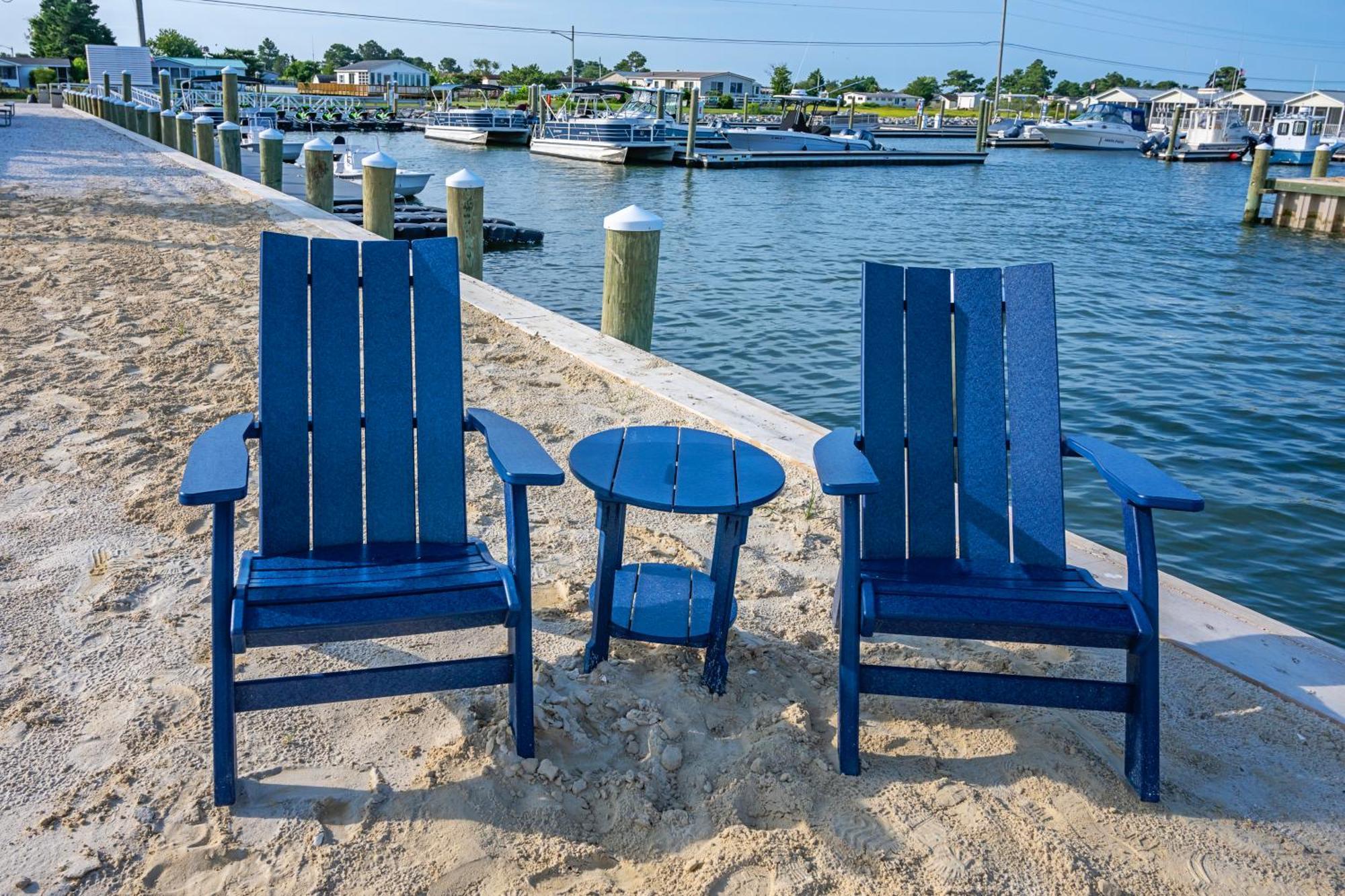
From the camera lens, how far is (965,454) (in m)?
2.75

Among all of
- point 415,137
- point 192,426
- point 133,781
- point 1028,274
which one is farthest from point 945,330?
point 415,137

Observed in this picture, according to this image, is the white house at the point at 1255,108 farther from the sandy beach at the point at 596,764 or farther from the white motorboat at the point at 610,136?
the sandy beach at the point at 596,764

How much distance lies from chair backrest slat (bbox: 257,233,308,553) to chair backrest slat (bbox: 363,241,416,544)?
152mm

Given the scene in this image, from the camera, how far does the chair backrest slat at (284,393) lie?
2.50 m

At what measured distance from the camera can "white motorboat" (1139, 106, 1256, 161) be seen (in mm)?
46750

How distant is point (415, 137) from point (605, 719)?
179ft

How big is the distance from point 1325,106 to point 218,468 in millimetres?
63628

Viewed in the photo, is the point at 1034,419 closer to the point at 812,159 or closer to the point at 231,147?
the point at 231,147

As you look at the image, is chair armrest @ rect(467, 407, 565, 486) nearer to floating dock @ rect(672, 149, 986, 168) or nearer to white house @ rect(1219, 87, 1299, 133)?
floating dock @ rect(672, 149, 986, 168)

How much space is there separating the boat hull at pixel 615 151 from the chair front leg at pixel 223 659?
34.5m

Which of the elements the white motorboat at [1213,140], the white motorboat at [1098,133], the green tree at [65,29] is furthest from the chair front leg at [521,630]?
the green tree at [65,29]

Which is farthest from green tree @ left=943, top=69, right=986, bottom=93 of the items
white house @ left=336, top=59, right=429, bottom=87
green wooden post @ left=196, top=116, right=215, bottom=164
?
green wooden post @ left=196, top=116, right=215, bottom=164

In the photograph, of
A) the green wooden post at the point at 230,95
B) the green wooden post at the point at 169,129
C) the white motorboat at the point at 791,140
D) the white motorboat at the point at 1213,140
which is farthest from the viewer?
the white motorboat at the point at 1213,140

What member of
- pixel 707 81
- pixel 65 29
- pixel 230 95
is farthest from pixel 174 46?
pixel 230 95
